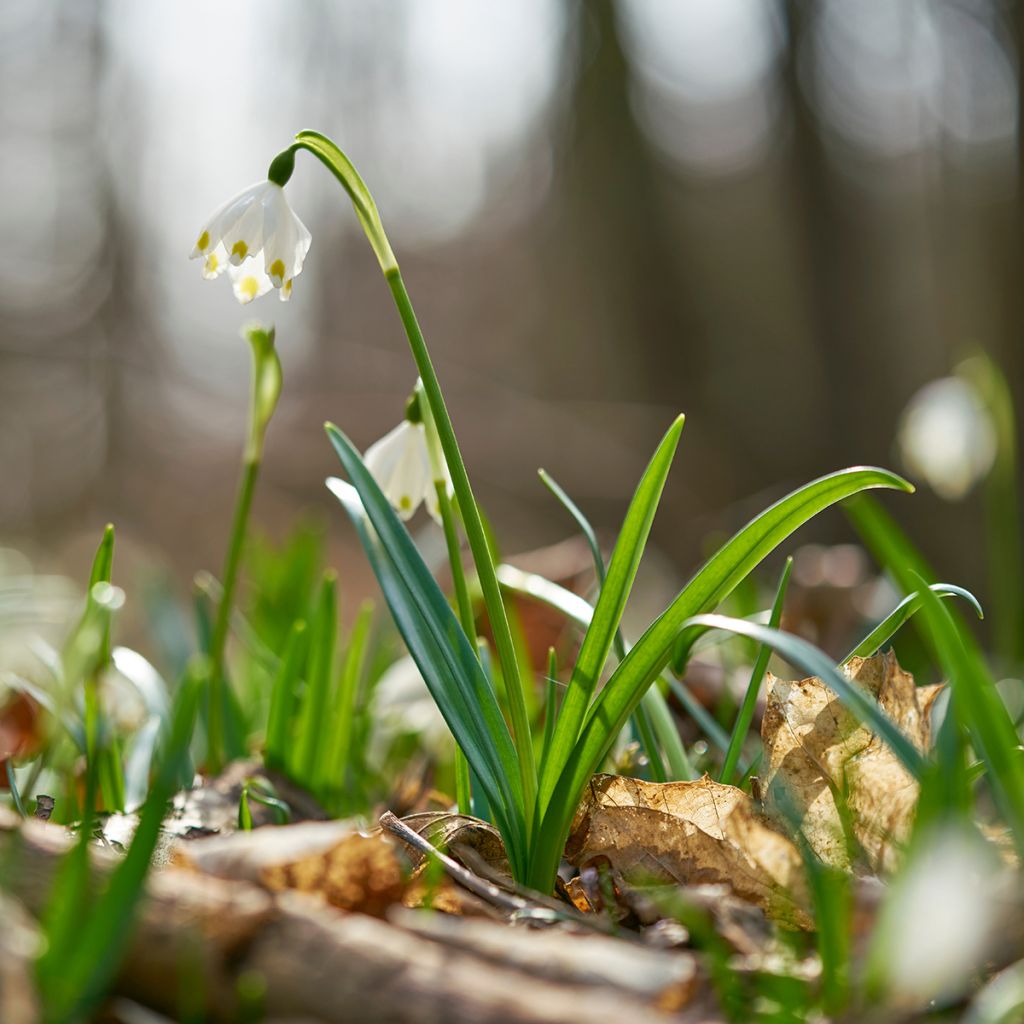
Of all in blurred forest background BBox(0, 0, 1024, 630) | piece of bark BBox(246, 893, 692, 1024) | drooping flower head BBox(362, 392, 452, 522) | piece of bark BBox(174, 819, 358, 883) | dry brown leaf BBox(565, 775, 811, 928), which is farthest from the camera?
blurred forest background BBox(0, 0, 1024, 630)

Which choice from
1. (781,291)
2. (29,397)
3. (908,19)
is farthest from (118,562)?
(908,19)

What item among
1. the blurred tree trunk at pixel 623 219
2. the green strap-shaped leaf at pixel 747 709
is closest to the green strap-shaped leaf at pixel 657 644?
the green strap-shaped leaf at pixel 747 709

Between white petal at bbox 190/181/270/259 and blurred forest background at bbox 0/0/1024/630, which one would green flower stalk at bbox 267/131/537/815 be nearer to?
white petal at bbox 190/181/270/259

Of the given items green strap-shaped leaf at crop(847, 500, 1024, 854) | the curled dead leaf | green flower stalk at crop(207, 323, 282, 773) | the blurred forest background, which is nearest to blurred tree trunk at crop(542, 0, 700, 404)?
the blurred forest background

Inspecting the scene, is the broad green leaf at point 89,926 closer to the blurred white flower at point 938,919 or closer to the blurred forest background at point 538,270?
the blurred white flower at point 938,919

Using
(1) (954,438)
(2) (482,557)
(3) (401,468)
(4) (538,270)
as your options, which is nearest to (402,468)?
(3) (401,468)
